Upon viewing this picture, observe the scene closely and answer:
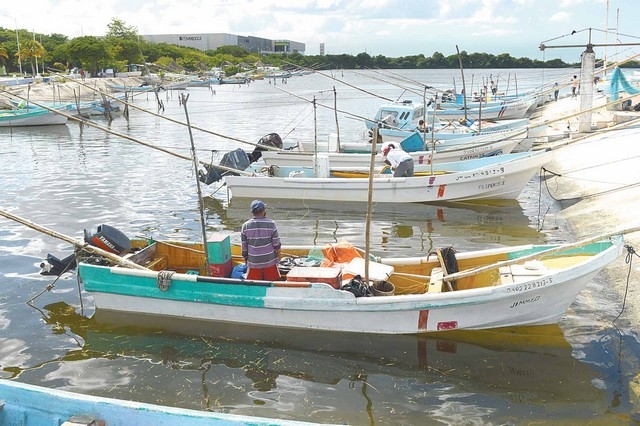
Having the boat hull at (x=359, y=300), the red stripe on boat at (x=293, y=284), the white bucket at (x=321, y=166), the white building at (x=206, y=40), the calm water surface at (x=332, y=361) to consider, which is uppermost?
the white building at (x=206, y=40)

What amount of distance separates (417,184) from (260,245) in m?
8.87

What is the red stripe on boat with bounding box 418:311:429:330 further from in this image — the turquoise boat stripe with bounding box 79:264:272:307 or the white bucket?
the white bucket

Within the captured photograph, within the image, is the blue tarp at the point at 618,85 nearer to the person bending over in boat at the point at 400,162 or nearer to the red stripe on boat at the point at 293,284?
the person bending over in boat at the point at 400,162

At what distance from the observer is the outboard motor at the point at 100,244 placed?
10.3 meters

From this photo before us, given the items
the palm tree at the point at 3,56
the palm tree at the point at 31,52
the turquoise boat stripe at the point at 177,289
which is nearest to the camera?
the turquoise boat stripe at the point at 177,289

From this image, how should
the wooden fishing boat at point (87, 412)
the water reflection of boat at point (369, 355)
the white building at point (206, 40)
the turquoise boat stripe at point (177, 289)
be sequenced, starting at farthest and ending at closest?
the white building at point (206, 40) < the turquoise boat stripe at point (177, 289) < the water reflection of boat at point (369, 355) < the wooden fishing boat at point (87, 412)

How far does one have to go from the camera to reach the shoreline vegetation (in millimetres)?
73000

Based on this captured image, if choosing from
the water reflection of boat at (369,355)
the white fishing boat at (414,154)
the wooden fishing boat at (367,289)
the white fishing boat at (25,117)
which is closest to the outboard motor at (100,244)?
the wooden fishing boat at (367,289)

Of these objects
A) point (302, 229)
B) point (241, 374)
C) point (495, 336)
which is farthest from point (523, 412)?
point (302, 229)

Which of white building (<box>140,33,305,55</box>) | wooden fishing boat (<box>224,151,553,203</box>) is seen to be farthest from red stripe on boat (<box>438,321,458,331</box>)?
white building (<box>140,33,305,55</box>)

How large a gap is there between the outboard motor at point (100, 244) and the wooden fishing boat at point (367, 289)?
0.30 m

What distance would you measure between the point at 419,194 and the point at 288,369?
32.9 feet

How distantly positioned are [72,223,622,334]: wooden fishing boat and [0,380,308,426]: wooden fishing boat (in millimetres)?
4030

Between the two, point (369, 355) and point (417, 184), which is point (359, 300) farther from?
point (417, 184)
